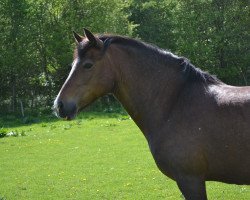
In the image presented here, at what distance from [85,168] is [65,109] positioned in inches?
247

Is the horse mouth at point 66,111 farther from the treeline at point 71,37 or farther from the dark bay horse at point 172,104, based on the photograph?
the treeline at point 71,37

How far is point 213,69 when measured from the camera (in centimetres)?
3378

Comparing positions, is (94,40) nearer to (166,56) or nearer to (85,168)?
(166,56)

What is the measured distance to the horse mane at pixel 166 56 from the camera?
528cm

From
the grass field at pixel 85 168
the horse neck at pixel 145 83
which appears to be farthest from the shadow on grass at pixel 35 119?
the horse neck at pixel 145 83

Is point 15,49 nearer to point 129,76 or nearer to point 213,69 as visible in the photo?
point 213,69

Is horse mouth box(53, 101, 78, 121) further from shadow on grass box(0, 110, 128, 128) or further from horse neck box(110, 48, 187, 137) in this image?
shadow on grass box(0, 110, 128, 128)

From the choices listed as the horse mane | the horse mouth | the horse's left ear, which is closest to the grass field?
the horse mane

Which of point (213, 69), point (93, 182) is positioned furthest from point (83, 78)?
point (213, 69)

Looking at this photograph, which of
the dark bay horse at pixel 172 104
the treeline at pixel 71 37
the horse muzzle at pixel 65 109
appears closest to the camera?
the dark bay horse at pixel 172 104

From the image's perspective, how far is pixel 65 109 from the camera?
511cm

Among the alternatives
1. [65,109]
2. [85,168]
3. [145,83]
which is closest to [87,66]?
[65,109]

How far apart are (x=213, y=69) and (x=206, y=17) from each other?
4163 mm

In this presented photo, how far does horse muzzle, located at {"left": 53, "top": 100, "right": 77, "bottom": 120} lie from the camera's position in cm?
511
